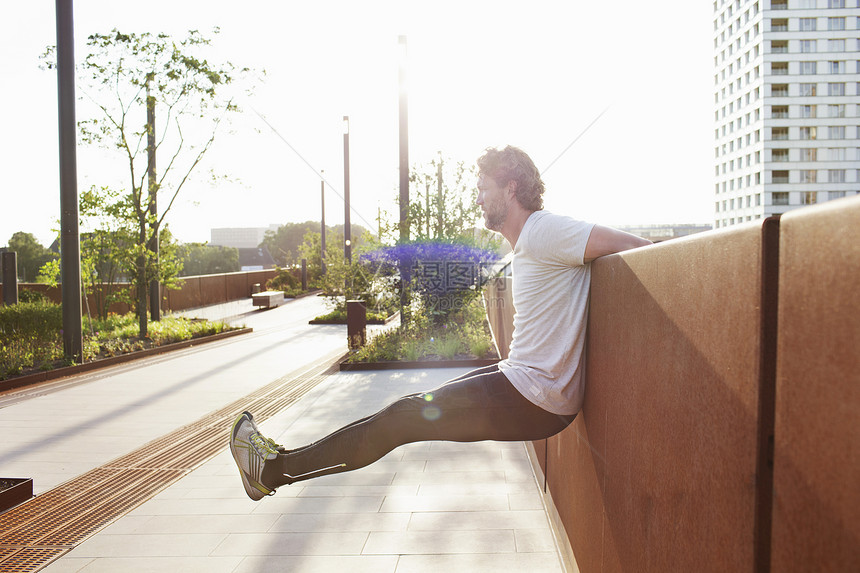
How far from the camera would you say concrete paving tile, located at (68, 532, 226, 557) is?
318 cm

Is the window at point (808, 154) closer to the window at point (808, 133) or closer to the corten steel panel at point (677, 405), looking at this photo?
the window at point (808, 133)

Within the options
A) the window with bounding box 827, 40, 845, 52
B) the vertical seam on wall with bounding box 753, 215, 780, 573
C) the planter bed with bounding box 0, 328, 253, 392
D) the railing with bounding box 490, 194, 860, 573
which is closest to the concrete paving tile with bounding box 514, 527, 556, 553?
the railing with bounding box 490, 194, 860, 573

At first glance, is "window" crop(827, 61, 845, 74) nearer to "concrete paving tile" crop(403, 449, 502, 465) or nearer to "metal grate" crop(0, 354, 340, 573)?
"concrete paving tile" crop(403, 449, 502, 465)

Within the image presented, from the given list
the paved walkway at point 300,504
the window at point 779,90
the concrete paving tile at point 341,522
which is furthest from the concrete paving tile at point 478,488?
the window at point 779,90

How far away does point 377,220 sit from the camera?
13.6m

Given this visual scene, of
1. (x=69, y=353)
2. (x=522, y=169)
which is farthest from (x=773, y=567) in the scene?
(x=69, y=353)

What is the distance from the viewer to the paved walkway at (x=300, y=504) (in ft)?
10.1

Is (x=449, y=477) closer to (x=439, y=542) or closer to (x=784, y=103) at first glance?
(x=439, y=542)

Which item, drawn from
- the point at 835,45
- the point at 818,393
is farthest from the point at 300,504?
the point at 835,45

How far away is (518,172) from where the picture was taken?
2951 millimetres

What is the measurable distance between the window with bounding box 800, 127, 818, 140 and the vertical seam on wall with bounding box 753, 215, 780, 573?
97833mm

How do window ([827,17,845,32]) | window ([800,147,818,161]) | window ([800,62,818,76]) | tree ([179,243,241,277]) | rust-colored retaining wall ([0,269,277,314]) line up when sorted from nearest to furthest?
rust-colored retaining wall ([0,269,277,314]), window ([827,17,845,32]), tree ([179,243,241,277]), window ([800,62,818,76]), window ([800,147,818,161])

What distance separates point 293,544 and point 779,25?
315ft

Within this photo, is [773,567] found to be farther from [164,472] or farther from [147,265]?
[147,265]
